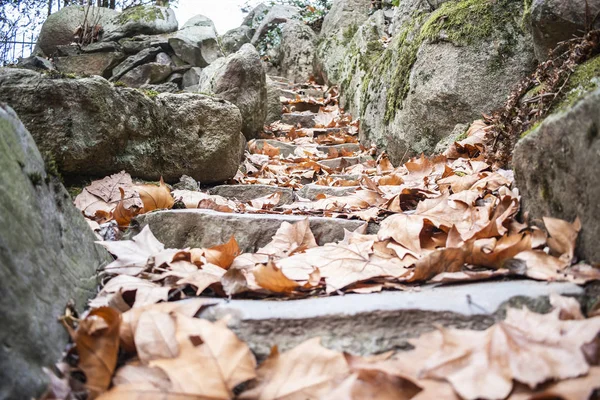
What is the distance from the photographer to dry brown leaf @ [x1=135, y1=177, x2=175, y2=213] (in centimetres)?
193

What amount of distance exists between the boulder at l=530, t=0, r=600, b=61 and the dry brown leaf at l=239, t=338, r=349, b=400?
176 centimetres

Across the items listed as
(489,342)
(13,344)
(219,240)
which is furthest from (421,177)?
(13,344)

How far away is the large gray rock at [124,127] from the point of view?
2014mm

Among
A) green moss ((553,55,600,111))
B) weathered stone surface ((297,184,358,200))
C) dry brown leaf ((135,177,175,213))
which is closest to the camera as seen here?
green moss ((553,55,600,111))

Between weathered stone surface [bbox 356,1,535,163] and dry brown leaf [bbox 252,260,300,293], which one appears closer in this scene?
dry brown leaf [bbox 252,260,300,293]

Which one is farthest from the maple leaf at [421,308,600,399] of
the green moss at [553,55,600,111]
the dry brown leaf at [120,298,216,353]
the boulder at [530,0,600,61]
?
the boulder at [530,0,600,61]

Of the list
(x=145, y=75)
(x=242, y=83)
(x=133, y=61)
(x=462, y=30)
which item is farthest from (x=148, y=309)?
(x=133, y=61)

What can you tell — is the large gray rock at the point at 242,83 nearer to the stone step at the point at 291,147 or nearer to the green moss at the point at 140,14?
the stone step at the point at 291,147

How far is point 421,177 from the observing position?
7.58 feet

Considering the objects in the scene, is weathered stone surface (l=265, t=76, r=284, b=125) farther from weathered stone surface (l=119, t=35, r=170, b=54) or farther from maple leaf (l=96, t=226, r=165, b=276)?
maple leaf (l=96, t=226, r=165, b=276)

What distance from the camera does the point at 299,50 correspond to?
886cm

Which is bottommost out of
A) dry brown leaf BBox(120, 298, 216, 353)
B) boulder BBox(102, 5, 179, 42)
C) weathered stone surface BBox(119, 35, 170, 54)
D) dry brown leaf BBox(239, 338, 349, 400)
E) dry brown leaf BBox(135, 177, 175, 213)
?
dry brown leaf BBox(135, 177, 175, 213)

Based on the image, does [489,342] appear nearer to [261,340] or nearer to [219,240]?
[261,340]

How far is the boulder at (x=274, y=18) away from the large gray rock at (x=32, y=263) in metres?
9.30
